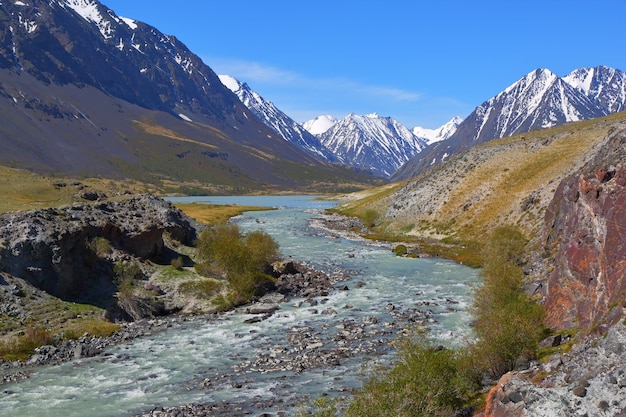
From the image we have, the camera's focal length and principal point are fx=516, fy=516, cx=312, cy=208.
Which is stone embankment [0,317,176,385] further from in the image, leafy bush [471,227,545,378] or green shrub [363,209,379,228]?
green shrub [363,209,379,228]

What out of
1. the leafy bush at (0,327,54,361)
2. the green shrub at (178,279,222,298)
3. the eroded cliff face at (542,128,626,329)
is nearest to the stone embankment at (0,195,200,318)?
the green shrub at (178,279,222,298)

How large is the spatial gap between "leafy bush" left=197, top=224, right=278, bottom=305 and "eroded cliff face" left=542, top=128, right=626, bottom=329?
2851 cm

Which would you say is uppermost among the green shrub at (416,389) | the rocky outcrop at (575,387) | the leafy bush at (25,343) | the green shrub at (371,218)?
the green shrub at (371,218)

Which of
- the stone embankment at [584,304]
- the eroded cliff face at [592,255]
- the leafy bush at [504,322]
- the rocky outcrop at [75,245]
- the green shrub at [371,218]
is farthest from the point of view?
the green shrub at [371,218]

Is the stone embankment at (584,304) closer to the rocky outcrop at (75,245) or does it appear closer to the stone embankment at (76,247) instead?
the stone embankment at (76,247)

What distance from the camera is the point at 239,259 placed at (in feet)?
186

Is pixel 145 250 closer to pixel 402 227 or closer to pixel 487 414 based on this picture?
pixel 487 414

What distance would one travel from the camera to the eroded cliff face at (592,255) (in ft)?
96.6

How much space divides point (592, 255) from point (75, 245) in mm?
44232

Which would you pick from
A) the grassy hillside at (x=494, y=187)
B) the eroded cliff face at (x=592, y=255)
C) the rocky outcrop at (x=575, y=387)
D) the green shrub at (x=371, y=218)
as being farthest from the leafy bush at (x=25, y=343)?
the green shrub at (x=371, y=218)

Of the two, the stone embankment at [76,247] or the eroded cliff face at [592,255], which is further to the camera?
the stone embankment at [76,247]

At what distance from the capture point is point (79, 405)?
1109 inches

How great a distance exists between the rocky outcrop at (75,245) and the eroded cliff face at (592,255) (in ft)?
130

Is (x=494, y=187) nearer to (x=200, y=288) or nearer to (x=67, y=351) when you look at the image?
(x=200, y=288)
